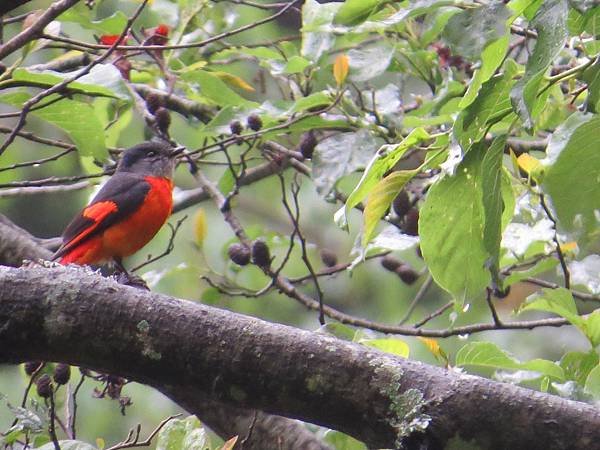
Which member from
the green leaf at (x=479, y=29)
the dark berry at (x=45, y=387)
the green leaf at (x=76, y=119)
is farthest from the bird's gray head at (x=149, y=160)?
the green leaf at (x=479, y=29)

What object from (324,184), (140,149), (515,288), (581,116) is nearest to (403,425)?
(581,116)

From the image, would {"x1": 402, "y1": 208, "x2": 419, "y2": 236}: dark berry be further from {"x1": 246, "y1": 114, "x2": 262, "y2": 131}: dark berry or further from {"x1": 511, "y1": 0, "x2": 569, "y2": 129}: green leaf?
{"x1": 511, "y1": 0, "x2": 569, "y2": 129}: green leaf

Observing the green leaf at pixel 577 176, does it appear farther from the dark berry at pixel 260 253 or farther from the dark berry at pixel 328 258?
the dark berry at pixel 328 258

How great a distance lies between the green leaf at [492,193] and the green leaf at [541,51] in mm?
247

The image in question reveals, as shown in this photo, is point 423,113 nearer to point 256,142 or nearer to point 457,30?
point 256,142

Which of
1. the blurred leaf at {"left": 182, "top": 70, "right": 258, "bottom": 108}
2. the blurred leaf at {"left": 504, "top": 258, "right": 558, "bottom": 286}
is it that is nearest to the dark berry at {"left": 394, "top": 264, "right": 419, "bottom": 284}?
the blurred leaf at {"left": 504, "top": 258, "right": 558, "bottom": 286}

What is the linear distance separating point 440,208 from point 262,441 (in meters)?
1.00

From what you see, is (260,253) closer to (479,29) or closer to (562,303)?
(562,303)

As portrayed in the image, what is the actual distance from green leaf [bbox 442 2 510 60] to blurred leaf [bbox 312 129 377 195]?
126 centimetres

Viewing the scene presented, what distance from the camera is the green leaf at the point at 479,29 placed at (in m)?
1.95

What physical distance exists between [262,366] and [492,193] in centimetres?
59

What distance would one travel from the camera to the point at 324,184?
10.7 feet

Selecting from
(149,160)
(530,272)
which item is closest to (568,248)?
(530,272)

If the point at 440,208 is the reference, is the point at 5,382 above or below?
below
